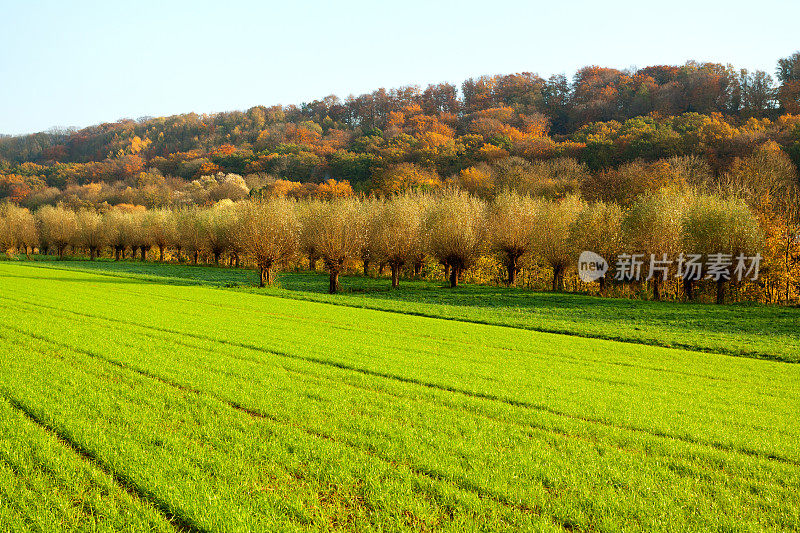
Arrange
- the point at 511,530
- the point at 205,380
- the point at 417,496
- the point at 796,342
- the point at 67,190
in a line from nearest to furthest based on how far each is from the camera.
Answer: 1. the point at 511,530
2. the point at 417,496
3. the point at 205,380
4. the point at 796,342
5. the point at 67,190

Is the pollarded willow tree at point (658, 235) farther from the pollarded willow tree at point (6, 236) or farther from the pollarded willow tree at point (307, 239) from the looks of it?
the pollarded willow tree at point (6, 236)

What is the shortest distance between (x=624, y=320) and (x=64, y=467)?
26594 mm

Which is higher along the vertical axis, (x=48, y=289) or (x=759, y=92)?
(x=759, y=92)

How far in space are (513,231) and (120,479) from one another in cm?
4304

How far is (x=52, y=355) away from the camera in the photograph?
12.6m

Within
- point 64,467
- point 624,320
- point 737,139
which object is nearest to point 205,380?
point 64,467

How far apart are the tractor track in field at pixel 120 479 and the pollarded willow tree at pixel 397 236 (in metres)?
35.8

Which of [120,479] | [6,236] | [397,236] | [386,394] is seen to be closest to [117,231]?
[6,236]

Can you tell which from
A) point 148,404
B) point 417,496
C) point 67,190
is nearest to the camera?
point 417,496

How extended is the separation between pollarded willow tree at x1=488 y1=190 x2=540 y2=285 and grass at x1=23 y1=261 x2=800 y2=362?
575cm

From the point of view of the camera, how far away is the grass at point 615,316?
20969 mm

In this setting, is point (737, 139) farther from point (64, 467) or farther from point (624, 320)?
point (64, 467)

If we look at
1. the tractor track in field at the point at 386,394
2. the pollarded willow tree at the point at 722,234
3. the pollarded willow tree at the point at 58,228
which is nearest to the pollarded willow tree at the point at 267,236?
the tractor track in field at the point at 386,394

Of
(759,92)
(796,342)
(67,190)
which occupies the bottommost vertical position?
(796,342)
